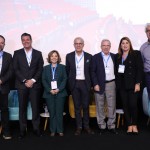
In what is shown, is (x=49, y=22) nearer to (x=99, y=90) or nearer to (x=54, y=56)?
(x=54, y=56)

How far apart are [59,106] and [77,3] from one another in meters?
2.12

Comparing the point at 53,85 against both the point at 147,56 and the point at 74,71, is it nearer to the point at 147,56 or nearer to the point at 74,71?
the point at 74,71

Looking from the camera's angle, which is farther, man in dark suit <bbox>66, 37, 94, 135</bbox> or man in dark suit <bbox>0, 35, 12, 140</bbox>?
man in dark suit <bbox>66, 37, 94, 135</bbox>

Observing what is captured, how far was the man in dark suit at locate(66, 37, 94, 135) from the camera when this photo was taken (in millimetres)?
4176

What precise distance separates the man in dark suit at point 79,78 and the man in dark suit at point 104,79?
106mm

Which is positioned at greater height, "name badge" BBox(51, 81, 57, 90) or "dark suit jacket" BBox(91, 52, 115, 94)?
"dark suit jacket" BBox(91, 52, 115, 94)

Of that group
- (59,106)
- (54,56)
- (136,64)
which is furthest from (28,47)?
(136,64)

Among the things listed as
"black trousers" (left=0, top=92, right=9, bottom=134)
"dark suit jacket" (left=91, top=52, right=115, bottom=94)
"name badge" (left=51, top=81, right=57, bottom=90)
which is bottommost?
"black trousers" (left=0, top=92, right=9, bottom=134)

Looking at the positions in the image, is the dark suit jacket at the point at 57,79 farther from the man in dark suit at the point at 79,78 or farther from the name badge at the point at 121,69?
the name badge at the point at 121,69

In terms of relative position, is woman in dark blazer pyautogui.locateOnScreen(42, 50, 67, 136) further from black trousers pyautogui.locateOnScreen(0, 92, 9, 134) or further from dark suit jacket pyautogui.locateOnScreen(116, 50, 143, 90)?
dark suit jacket pyautogui.locateOnScreen(116, 50, 143, 90)

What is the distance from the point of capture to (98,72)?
417cm

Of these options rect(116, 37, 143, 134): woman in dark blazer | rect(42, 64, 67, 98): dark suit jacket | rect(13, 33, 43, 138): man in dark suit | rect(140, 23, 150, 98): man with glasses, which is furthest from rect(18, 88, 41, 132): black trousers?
rect(140, 23, 150, 98): man with glasses

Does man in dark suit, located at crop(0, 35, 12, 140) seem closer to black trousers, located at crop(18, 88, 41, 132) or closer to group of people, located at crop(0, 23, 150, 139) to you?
group of people, located at crop(0, 23, 150, 139)

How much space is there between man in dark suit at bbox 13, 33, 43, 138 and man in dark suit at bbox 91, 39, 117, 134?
81 centimetres
